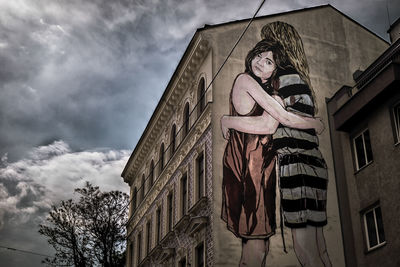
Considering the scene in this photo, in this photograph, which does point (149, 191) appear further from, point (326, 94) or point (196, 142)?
point (326, 94)

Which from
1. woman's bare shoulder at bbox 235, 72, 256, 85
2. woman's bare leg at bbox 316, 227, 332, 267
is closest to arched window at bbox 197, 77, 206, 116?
woman's bare shoulder at bbox 235, 72, 256, 85

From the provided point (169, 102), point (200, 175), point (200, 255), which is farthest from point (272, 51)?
point (200, 255)

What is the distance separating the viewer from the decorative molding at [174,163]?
86.4 ft

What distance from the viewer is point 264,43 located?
89.5ft

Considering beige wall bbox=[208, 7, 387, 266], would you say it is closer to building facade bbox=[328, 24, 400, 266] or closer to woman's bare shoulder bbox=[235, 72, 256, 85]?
woman's bare shoulder bbox=[235, 72, 256, 85]

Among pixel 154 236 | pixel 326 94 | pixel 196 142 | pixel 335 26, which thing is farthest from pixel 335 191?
pixel 154 236

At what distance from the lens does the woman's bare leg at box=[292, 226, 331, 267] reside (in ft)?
74.8

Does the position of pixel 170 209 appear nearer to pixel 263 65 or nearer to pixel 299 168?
pixel 299 168

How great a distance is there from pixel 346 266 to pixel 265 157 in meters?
5.49

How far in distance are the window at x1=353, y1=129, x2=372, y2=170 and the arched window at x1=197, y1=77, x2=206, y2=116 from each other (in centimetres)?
710

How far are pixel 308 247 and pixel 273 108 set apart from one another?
6337 millimetres

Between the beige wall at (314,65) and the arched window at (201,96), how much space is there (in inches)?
58.9

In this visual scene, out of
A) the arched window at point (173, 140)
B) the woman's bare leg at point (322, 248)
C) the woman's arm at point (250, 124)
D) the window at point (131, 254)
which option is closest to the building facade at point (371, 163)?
the woman's bare leg at point (322, 248)

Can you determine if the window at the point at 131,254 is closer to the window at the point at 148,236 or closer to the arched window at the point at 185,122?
the window at the point at 148,236
